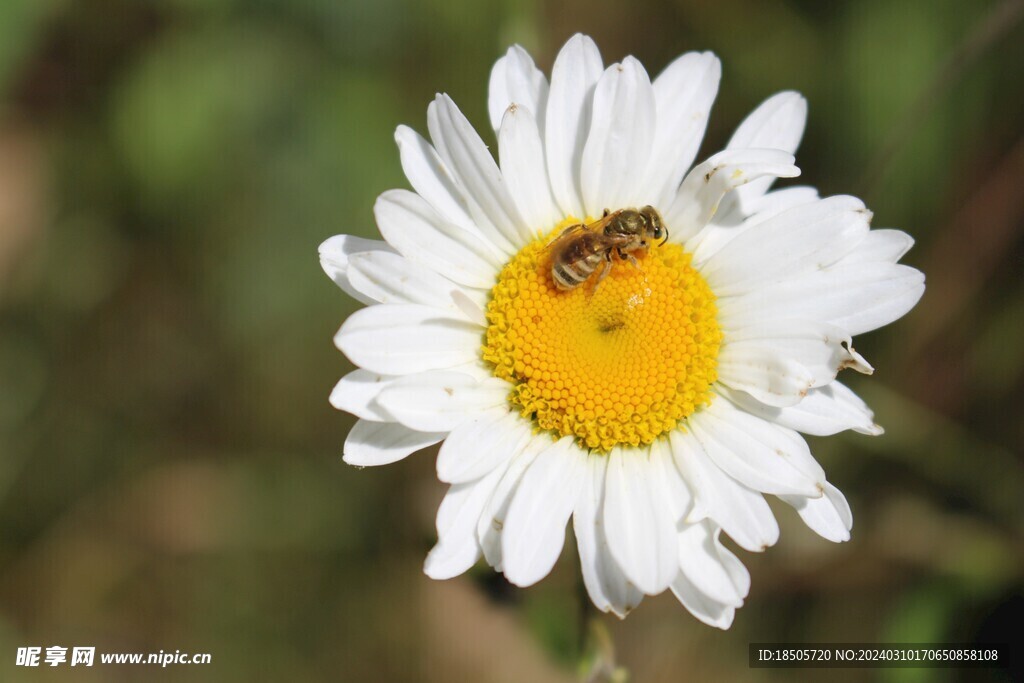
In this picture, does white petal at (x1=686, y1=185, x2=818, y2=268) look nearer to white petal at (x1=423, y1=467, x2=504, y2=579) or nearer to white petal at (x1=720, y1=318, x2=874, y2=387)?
white petal at (x1=720, y1=318, x2=874, y2=387)

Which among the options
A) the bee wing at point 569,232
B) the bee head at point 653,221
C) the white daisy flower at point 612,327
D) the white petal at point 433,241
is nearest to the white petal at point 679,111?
the white daisy flower at point 612,327

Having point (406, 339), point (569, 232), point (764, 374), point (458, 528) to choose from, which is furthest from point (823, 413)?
point (406, 339)

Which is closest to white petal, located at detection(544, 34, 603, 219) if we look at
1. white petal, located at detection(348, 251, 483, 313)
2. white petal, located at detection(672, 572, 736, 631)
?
white petal, located at detection(348, 251, 483, 313)

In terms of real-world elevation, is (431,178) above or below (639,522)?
above

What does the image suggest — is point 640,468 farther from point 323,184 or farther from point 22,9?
point 22,9

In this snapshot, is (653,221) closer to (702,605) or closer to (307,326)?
(702,605)
